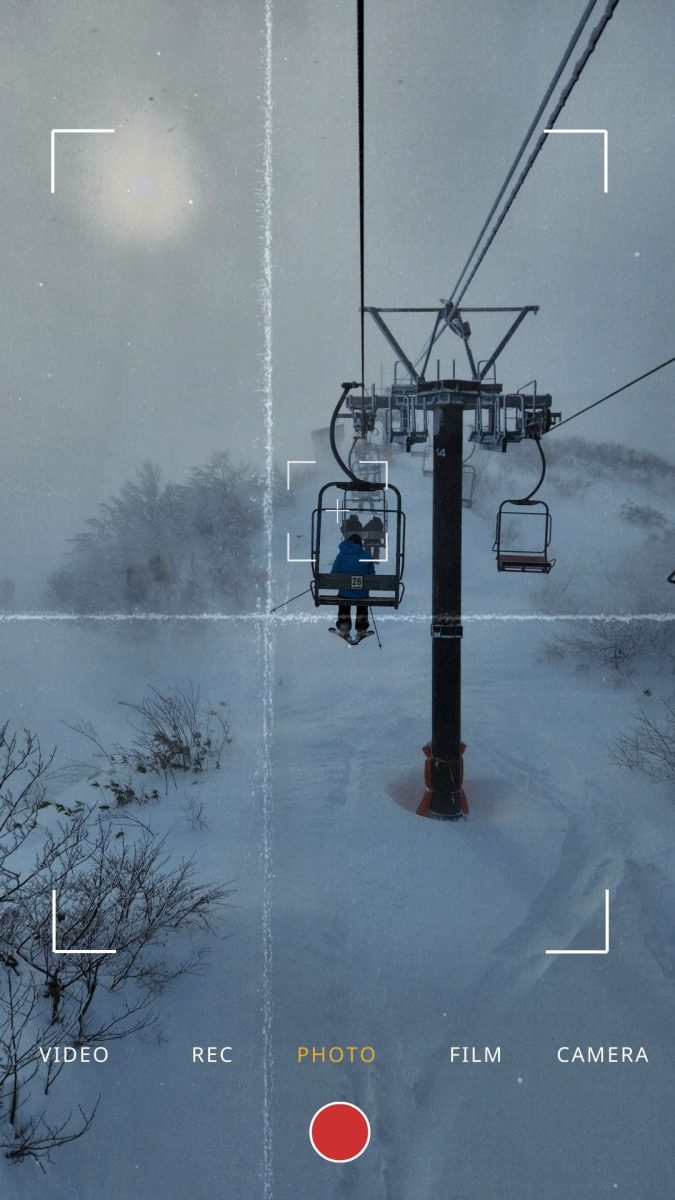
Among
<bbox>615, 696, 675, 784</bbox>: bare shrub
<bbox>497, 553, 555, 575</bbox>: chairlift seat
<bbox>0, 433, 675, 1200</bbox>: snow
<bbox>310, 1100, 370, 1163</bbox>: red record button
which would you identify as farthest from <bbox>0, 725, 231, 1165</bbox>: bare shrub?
<bbox>615, 696, 675, 784</bbox>: bare shrub

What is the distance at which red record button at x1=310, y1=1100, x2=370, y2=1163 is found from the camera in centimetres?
454

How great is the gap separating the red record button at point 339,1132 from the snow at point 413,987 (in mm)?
81

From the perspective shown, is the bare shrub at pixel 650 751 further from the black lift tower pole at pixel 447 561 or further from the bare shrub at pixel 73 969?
the bare shrub at pixel 73 969

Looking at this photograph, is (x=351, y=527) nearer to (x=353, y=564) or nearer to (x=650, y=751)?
(x=353, y=564)

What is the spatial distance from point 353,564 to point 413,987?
442 cm

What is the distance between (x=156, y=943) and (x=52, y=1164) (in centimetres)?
204

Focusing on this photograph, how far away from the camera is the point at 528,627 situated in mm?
23375

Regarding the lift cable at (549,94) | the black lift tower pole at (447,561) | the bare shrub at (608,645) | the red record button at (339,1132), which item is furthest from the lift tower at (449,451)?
the bare shrub at (608,645)

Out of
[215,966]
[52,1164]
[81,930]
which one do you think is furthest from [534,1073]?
[81,930]

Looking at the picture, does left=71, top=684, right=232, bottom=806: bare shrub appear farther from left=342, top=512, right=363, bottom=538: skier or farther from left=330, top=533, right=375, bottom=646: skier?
left=342, top=512, right=363, bottom=538: skier

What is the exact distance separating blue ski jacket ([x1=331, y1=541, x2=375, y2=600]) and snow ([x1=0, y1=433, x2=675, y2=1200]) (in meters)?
3.46

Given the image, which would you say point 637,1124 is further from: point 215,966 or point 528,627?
point 528,627

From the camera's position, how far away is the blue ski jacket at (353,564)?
24.7 ft

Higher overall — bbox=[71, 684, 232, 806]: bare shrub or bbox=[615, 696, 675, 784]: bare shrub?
bbox=[615, 696, 675, 784]: bare shrub
